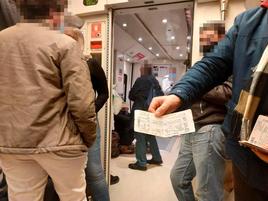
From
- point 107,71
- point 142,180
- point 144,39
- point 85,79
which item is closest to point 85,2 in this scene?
point 107,71

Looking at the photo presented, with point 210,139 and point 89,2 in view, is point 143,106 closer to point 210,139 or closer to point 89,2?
point 89,2

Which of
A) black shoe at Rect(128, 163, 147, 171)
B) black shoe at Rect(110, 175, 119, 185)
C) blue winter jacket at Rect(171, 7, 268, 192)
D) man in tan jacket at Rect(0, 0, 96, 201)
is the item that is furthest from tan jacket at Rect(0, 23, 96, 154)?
black shoe at Rect(128, 163, 147, 171)

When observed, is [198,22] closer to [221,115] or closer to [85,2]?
[221,115]

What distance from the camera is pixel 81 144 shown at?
1198 mm

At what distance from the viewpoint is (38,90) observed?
110cm

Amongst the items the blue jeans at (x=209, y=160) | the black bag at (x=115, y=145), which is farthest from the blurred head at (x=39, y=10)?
the black bag at (x=115, y=145)

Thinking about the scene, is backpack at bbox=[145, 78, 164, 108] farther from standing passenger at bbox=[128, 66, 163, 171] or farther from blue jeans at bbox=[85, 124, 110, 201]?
blue jeans at bbox=[85, 124, 110, 201]

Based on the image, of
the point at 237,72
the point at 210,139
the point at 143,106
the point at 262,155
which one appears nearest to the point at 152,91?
the point at 143,106

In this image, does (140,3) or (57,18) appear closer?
(57,18)

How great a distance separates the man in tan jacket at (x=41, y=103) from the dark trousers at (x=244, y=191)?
0.65m

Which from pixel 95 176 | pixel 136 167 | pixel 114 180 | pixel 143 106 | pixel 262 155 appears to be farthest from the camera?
pixel 143 106

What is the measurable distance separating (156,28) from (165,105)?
4735 millimetres

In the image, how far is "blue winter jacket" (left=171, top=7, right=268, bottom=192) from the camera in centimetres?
71

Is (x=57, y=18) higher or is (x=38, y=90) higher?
(x=57, y=18)
